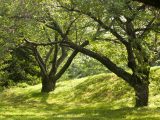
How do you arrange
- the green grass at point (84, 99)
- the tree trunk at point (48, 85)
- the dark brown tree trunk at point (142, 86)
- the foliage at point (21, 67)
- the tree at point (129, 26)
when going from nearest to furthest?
1. the tree at point (129, 26)
2. the dark brown tree trunk at point (142, 86)
3. the green grass at point (84, 99)
4. the tree trunk at point (48, 85)
5. the foliage at point (21, 67)

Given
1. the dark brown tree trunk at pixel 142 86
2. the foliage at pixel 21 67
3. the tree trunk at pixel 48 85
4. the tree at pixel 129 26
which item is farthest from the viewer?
the foliage at pixel 21 67

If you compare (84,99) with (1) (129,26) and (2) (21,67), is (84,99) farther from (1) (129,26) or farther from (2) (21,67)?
(2) (21,67)

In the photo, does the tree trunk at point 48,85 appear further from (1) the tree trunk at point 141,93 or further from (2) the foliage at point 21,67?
(1) the tree trunk at point 141,93

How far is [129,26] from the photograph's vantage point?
24.2 meters

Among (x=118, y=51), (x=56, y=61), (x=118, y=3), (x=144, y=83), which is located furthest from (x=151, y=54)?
(x=56, y=61)

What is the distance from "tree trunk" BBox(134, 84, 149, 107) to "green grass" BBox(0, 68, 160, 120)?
0.62 meters

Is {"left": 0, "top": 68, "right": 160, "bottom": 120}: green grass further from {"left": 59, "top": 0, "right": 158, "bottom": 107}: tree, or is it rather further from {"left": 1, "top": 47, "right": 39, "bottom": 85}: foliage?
{"left": 1, "top": 47, "right": 39, "bottom": 85}: foliage

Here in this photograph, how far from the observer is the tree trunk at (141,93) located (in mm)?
26062

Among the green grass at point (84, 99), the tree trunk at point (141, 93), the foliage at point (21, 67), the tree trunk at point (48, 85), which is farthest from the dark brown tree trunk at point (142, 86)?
the foliage at point (21, 67)

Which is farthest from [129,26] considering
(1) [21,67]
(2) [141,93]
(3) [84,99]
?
(1) [21,67]

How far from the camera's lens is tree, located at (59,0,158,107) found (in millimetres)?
20859

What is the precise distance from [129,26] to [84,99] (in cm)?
1427

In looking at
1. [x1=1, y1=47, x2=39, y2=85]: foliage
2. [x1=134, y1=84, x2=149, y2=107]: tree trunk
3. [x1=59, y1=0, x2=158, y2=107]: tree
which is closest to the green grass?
[x1=134, y1=84, x2=149, y2=107]: tree trunk

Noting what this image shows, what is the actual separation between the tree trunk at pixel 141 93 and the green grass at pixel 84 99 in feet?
2.03
